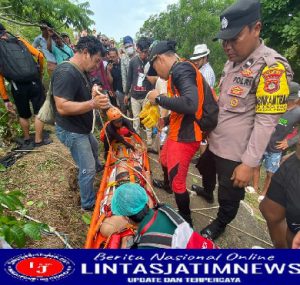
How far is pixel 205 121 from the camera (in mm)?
2646

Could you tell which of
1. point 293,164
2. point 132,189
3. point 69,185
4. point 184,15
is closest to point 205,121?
point 293,164

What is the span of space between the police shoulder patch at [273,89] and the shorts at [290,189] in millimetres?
419

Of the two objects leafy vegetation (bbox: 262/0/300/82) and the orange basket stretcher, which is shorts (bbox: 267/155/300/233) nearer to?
the orange basket stretcher

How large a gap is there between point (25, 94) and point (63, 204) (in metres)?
1.93

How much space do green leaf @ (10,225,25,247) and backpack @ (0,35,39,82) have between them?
3261mm

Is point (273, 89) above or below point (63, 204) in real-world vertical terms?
above

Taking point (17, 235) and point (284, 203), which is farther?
point (284, 203)

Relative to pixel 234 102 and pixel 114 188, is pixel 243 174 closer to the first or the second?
pixel 234 102

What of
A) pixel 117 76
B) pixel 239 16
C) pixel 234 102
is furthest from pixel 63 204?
pixel 117 76

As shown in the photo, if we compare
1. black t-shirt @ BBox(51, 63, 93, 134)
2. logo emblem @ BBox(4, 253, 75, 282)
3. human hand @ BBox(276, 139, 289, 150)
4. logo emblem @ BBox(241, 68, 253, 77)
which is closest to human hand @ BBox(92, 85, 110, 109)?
black t-shirt @ BBox(51, 63, 93, 134)

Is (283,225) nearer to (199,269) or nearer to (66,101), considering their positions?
(199,269)

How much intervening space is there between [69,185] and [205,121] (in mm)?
2306

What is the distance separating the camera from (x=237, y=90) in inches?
92.9

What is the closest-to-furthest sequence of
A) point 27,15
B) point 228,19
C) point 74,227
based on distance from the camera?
point 228,19 → point 74,227 → point 27,15
